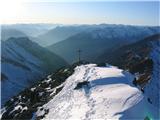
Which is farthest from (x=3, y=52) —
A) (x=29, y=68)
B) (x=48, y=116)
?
(x=48, y=116)

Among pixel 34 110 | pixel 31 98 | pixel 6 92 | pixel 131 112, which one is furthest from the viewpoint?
pixel 6 92

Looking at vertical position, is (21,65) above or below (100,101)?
below

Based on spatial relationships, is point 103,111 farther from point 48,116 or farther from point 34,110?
point 34,110

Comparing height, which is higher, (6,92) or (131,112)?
(131,112)

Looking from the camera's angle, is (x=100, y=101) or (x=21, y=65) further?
(x=21, y=65)
